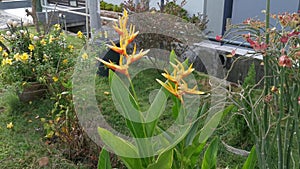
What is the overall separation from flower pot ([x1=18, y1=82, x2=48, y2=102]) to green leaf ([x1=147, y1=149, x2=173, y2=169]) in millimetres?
2220

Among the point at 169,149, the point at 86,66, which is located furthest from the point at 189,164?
the point at 86,66

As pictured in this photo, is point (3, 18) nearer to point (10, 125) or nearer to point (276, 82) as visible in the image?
point (10, 125)

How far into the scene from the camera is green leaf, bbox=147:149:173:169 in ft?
4.50

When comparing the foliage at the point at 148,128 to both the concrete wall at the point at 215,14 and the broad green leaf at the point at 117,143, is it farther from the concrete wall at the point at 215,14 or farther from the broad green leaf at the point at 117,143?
the concrete wall at the point at 215,14

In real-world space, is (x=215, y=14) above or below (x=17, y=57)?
above

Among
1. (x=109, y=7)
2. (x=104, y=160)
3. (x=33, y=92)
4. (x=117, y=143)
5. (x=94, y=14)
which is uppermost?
(x=109, y=7)

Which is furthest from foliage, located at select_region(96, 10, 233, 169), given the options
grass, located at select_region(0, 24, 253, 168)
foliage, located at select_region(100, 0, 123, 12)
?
foliage, located at select_region(100, 0, 123, 12)

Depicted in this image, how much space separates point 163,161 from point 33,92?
7.75 feet

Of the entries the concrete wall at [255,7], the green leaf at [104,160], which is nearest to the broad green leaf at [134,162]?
the green leaf at [104,160]

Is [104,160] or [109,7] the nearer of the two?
[104,160]

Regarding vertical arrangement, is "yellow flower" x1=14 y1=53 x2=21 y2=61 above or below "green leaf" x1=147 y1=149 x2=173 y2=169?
above

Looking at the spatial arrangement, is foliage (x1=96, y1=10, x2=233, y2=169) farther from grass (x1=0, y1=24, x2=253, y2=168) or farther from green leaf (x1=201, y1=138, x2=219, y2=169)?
grass (x1=0, y1=24, x2=253, y2=168)

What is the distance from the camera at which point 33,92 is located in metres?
3.40

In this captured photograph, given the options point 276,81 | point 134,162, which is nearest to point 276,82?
point 276,81
